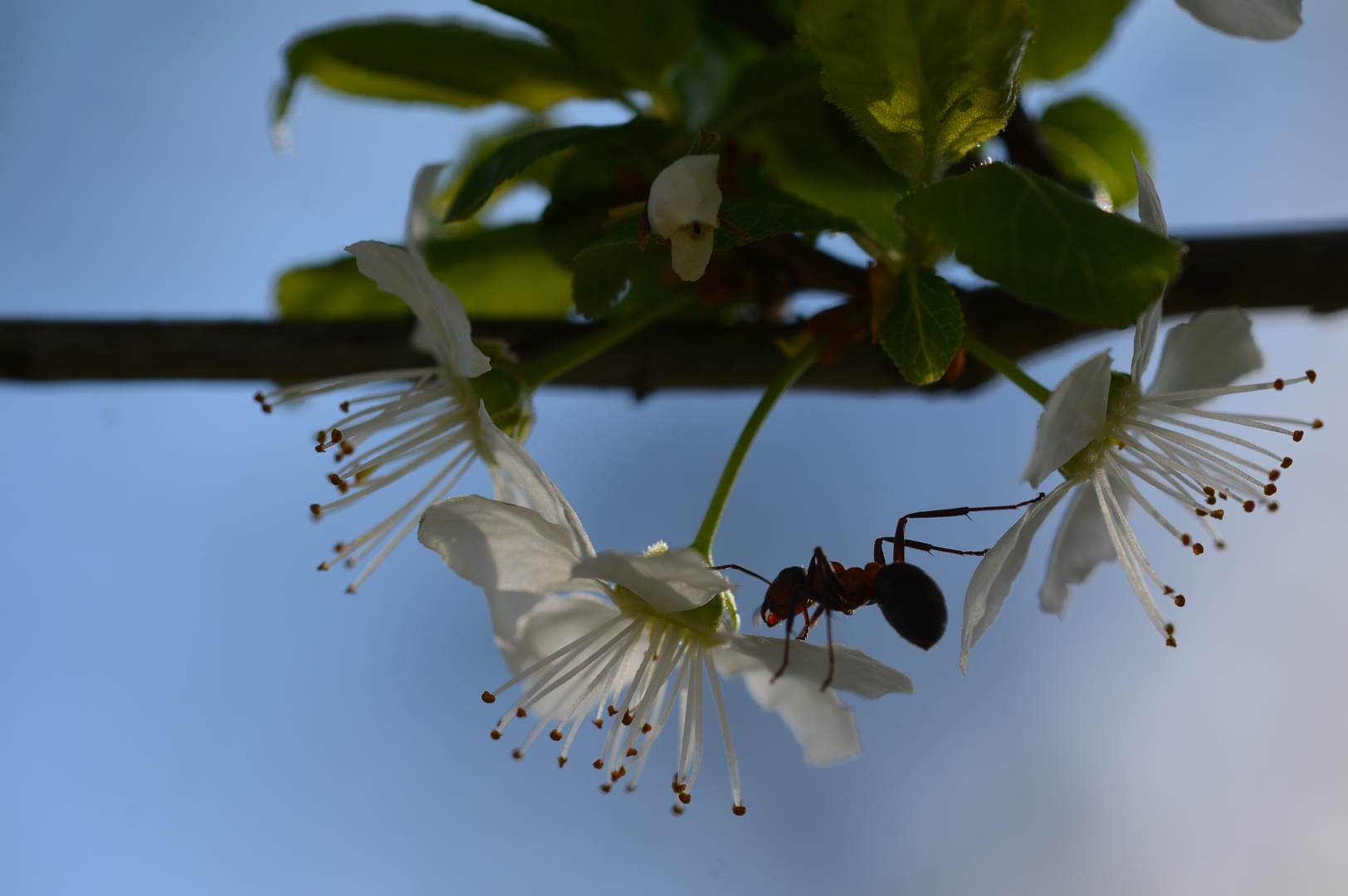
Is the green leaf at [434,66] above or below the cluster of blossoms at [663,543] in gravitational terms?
A: above

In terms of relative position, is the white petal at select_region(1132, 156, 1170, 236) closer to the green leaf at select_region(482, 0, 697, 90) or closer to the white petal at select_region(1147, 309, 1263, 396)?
the white petal at select_region(1147, 309, 1263, 396)

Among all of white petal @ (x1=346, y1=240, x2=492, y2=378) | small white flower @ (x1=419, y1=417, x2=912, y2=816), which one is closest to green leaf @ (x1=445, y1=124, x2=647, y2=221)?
white petal @ (x1=346, y1=240, x2=492, y2=378)

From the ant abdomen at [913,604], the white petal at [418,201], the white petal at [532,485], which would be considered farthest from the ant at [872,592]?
the white petal at [418,201]

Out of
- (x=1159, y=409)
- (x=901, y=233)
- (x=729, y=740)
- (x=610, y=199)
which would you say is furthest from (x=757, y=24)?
(x=729, y=740)

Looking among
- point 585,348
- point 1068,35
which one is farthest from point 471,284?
point 1068,35

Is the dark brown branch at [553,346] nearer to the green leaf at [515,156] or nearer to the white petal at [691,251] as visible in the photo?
the green leaf at [515,156]

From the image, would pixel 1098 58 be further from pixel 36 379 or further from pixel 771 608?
pixel 36 379
